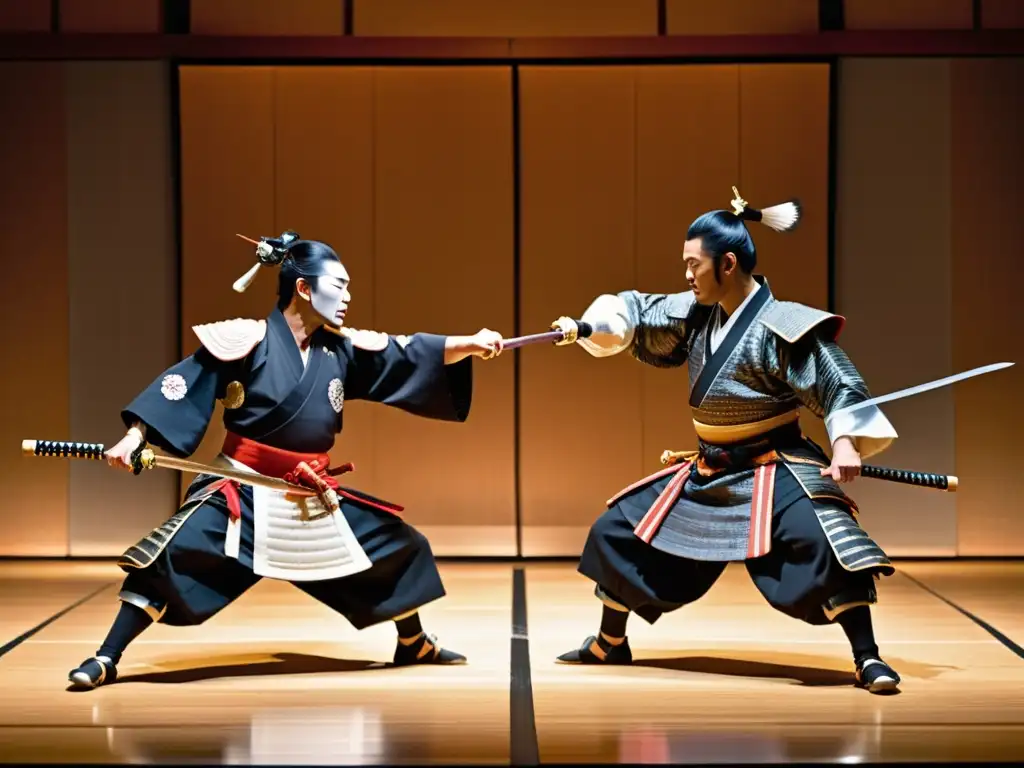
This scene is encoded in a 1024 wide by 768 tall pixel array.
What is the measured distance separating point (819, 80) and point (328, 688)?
3.60 metres

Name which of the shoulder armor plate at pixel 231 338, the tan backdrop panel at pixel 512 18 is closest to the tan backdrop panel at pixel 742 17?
the tan backdrop panel at pixel 512 18

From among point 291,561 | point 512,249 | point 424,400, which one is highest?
point 512,249

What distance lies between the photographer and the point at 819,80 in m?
5.64

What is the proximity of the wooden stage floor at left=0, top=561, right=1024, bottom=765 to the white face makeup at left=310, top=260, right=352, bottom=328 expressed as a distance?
961 mm

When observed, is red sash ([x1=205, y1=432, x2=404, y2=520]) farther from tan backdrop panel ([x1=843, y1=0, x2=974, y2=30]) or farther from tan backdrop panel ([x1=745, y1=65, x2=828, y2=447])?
tan backdrop panel ([x1=843, y1=0, x2=974, y2=30])

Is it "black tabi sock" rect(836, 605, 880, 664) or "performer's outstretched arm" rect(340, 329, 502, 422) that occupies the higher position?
"performer's outstretched arm" rect(340, 329, 502, 422)

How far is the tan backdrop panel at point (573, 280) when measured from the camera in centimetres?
570

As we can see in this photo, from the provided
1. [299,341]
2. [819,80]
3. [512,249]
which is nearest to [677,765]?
[299,341]

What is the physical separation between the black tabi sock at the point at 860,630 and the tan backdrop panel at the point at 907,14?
3.16 meters

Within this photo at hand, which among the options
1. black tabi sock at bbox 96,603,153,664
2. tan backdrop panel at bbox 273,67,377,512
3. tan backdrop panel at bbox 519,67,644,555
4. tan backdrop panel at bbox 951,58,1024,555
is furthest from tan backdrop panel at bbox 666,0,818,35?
black tabi sock at bbox 96,603,153,664

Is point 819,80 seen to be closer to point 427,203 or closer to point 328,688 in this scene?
point 427,203

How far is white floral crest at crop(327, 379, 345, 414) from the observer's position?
139 inches

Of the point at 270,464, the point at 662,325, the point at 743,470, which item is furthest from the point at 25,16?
the point at 743,470

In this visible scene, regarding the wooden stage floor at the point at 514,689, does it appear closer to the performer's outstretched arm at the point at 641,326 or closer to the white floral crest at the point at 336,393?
the white floral crest at the point at 336,393
